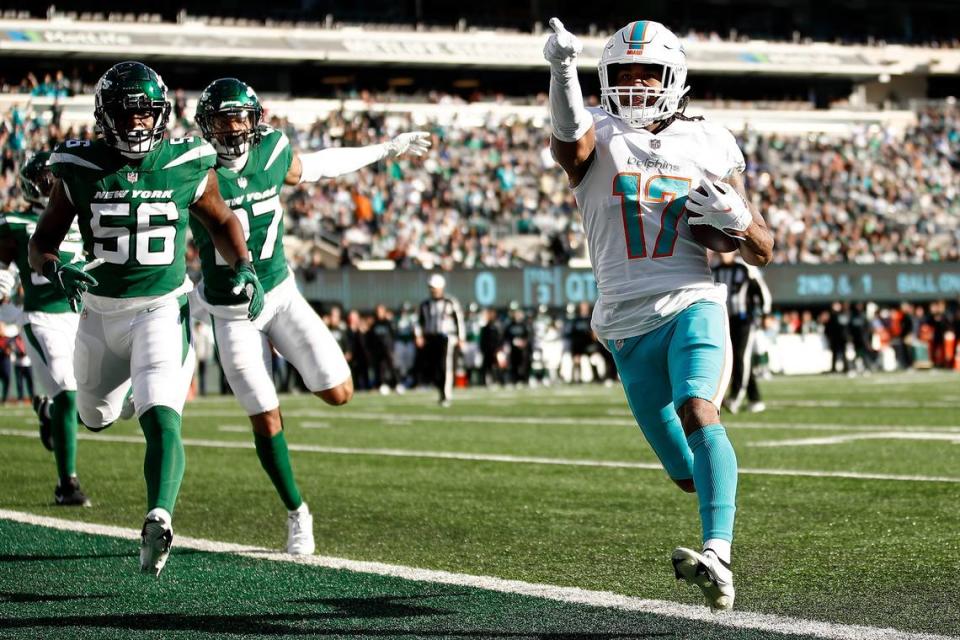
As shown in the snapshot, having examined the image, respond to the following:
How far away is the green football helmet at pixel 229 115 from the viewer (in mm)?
5590

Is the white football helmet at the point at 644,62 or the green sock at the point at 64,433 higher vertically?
the white football helmet at the point at 644,62

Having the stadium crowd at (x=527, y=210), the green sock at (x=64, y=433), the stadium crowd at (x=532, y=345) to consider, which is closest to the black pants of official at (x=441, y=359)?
the stadium crowd at (x=532, y=345)

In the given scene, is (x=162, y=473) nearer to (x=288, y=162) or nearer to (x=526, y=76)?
(x=288, y=162)

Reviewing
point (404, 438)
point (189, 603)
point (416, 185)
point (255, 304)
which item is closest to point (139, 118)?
point (255, 304)

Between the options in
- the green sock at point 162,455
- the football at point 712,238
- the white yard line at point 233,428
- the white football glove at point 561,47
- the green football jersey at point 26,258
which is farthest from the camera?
the white yard line at point 233,428

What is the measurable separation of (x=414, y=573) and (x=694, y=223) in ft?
5.36

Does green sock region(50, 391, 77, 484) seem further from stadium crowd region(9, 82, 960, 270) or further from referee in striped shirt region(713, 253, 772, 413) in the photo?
stadium crowd region(9, 82, 960, 270)

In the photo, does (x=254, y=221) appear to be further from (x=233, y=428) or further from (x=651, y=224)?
(x=233, y=428)

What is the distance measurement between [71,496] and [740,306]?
7977 millimetres

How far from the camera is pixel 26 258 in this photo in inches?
296

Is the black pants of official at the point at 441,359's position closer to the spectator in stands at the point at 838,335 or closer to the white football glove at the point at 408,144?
the white football glove at the point at 408,144

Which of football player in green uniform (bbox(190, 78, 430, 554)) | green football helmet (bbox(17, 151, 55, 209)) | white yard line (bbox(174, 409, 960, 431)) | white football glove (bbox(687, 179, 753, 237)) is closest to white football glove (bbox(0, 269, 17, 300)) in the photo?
green football helmet (bbox(17, 151, 55, 209))

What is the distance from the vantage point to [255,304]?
5.05 metres

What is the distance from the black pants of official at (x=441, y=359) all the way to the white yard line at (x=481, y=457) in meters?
5.48
